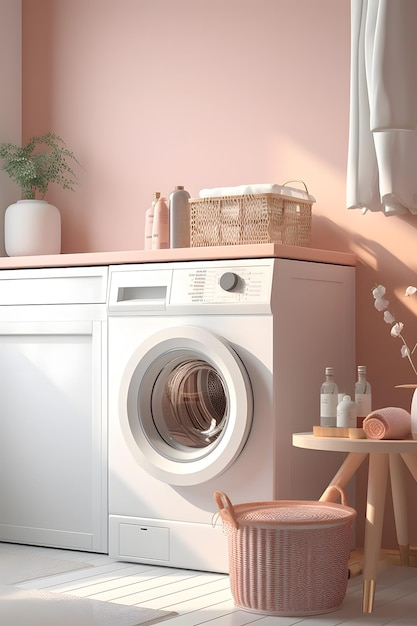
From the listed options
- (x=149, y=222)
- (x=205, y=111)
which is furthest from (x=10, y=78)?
(x=149, y=222)

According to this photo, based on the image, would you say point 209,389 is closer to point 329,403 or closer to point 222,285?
point 222,285

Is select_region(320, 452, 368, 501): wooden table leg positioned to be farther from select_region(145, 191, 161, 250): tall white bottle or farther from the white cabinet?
select_region(145, 191, 161, 250): tall white bottle

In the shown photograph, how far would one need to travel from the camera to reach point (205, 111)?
3.99 metres

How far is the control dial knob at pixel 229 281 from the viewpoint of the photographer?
3.21 metres

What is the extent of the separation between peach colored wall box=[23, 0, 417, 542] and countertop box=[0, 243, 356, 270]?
0.91 feet

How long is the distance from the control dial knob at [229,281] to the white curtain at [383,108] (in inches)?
18.1

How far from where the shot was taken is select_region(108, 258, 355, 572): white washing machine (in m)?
3.16

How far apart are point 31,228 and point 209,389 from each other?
Answer: 119 centimetres

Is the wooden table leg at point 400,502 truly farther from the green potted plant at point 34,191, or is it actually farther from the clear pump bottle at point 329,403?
the green potted plant at point 34,191

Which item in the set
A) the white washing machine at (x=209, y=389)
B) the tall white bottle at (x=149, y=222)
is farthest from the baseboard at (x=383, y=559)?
the tall white bottle at (x=149, y=222)

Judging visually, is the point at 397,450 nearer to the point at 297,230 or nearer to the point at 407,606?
the point at 407,606

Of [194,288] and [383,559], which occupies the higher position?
[194,288]

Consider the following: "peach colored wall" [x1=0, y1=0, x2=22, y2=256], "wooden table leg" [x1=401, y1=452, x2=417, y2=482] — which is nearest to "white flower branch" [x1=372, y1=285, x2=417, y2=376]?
"wooden table leg" [x1=401, y1=452, x2=417, y2=482]

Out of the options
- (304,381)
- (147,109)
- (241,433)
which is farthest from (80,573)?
(147,109)
